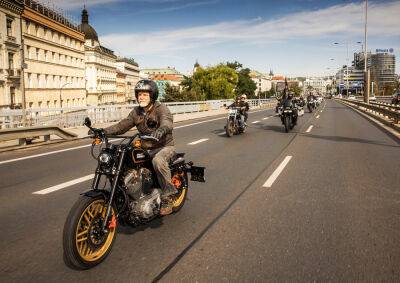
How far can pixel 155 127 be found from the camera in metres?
4.89

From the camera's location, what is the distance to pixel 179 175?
5.63 m

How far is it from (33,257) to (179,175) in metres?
2.23

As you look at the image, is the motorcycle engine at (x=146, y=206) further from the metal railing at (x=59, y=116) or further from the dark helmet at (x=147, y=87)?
the metal railing at (x=59, y=116)

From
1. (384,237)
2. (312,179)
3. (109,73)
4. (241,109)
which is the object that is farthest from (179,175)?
(109,73)

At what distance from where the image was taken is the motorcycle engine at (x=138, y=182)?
422 cm

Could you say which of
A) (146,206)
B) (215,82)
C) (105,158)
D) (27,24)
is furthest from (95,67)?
(105,158)

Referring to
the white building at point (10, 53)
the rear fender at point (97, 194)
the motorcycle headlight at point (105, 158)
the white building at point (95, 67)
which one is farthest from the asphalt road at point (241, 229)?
the white building at point (95, 67)

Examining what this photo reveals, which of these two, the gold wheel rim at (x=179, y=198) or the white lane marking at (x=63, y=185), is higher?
the gold wheel rim at (x=179, y=198)

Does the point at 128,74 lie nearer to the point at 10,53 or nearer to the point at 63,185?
the point at 10,53

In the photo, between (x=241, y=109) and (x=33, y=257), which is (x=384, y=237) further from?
(x=241, y=109)

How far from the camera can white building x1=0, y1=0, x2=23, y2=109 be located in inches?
1746

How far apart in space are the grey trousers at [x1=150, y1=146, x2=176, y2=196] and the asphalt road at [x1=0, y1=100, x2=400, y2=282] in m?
0.47

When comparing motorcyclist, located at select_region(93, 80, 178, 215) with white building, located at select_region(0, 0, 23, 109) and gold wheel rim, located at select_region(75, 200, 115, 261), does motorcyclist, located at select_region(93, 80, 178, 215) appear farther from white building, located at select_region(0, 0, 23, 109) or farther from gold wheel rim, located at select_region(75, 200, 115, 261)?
white building, located at select_region(0, 0, 23, 109)

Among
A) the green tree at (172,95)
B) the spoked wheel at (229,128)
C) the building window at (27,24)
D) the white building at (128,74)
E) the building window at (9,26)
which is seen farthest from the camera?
the white building at (128,74)
